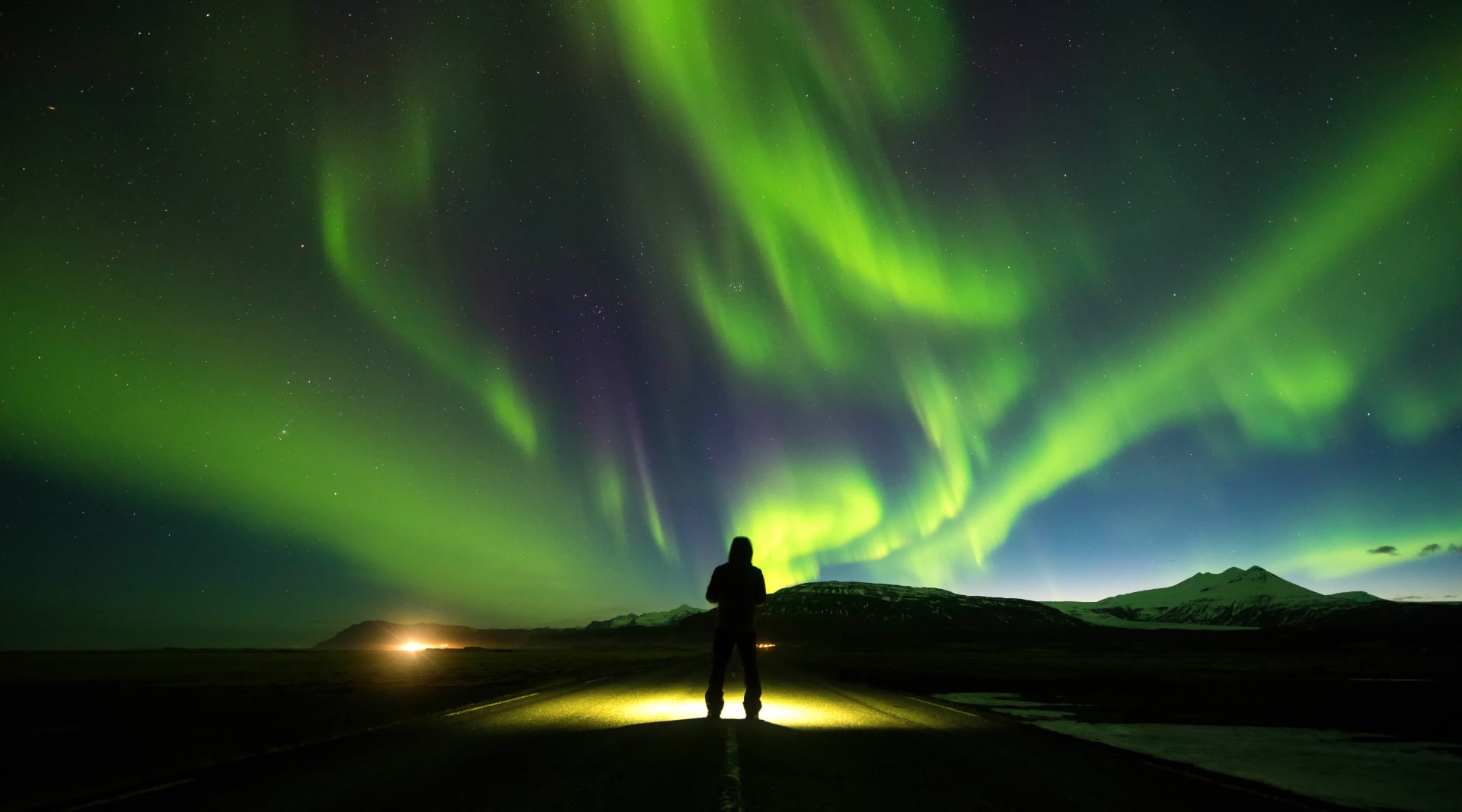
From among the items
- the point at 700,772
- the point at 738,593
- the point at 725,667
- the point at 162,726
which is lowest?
the point at 162,726

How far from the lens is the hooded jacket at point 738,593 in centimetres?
1038

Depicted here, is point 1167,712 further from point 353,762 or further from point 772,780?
point 353,762

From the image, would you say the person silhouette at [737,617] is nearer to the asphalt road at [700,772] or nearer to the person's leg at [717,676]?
the person's leg at [717,676]

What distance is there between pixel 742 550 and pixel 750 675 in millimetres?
1872

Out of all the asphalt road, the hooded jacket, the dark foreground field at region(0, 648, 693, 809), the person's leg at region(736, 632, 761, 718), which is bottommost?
the dark foreground field at region(0, 648, 693, 809)

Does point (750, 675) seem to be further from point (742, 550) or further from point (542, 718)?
point (542, 718)

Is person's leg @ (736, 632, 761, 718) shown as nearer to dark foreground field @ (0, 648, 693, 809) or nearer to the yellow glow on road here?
the yellow glow on road

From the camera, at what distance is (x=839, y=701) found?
15.5 m

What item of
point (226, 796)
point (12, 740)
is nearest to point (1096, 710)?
point (226, 796)

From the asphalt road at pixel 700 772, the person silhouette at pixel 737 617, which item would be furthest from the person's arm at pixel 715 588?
the asphalt road at pixel 700 772

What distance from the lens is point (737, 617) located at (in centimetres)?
1038

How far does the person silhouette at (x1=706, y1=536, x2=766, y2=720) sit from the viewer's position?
Answer: 10.4 meters

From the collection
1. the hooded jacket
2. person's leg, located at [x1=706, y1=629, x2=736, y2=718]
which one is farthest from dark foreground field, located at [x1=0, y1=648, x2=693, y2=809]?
the hooded jacket

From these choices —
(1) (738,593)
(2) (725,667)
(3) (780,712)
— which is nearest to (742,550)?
(1) (738,593)
